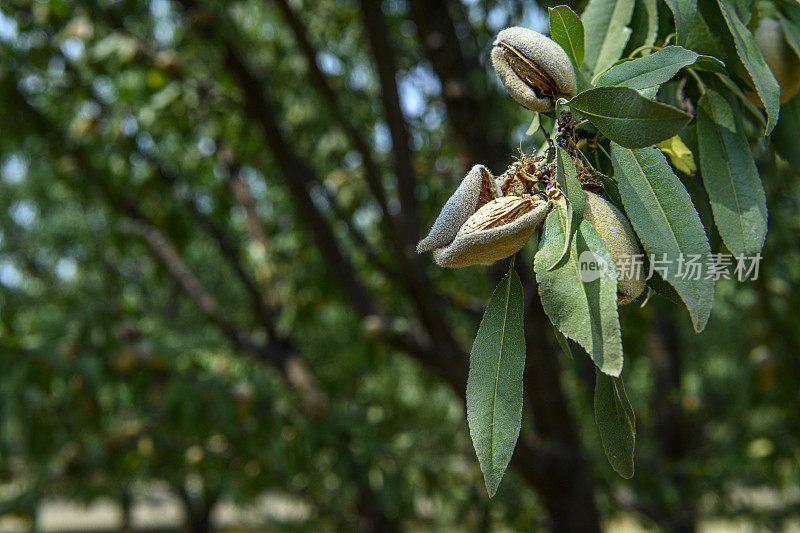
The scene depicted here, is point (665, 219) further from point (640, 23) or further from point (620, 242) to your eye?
point (640, 23)

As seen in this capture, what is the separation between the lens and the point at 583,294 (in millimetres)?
614

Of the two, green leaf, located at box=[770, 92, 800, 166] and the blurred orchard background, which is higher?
green leaf, located at box=[770, 92, 800, 166]

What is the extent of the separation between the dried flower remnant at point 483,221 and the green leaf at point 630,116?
0.09m

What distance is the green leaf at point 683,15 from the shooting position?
76 cm

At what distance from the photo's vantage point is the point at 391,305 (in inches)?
129

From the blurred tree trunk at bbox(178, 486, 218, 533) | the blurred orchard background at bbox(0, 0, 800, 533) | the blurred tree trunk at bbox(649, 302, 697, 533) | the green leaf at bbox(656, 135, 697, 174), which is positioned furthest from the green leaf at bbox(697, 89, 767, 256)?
the blurred tree trunk at bbox(178, 486, 218, 533)

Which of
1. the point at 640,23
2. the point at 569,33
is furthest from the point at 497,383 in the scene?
the point at 640,23

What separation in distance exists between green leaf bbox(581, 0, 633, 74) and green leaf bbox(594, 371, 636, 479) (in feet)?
1.24

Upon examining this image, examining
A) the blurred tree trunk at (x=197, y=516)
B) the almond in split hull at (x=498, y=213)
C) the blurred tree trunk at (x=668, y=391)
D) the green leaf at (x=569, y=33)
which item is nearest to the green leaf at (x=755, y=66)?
the green leaf at (x=569, y=33)

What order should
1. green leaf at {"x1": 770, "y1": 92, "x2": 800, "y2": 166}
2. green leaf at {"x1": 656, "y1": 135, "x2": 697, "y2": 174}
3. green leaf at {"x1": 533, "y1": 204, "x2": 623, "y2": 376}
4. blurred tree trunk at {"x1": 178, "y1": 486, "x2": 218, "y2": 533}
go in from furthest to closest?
blurred tree trunk at {"x1": 178, "y1": 486, "x2": 218, "y2": 533} → green leaf at {"x1": 770, "y1": 92, "x2": 800, "y2": 166} → green leaf at {"x1": 656, "y1": 135, "x2": 697, "y2": 174} → green leaf at {"x1": 533, "y1": 204, "x2": 623, "y2": 376}

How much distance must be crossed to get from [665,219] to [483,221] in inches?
6.3

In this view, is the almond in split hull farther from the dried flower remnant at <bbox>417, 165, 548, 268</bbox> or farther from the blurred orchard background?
the blurred orchard background

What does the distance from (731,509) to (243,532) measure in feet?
42.0

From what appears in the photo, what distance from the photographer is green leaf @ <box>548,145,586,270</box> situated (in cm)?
62
